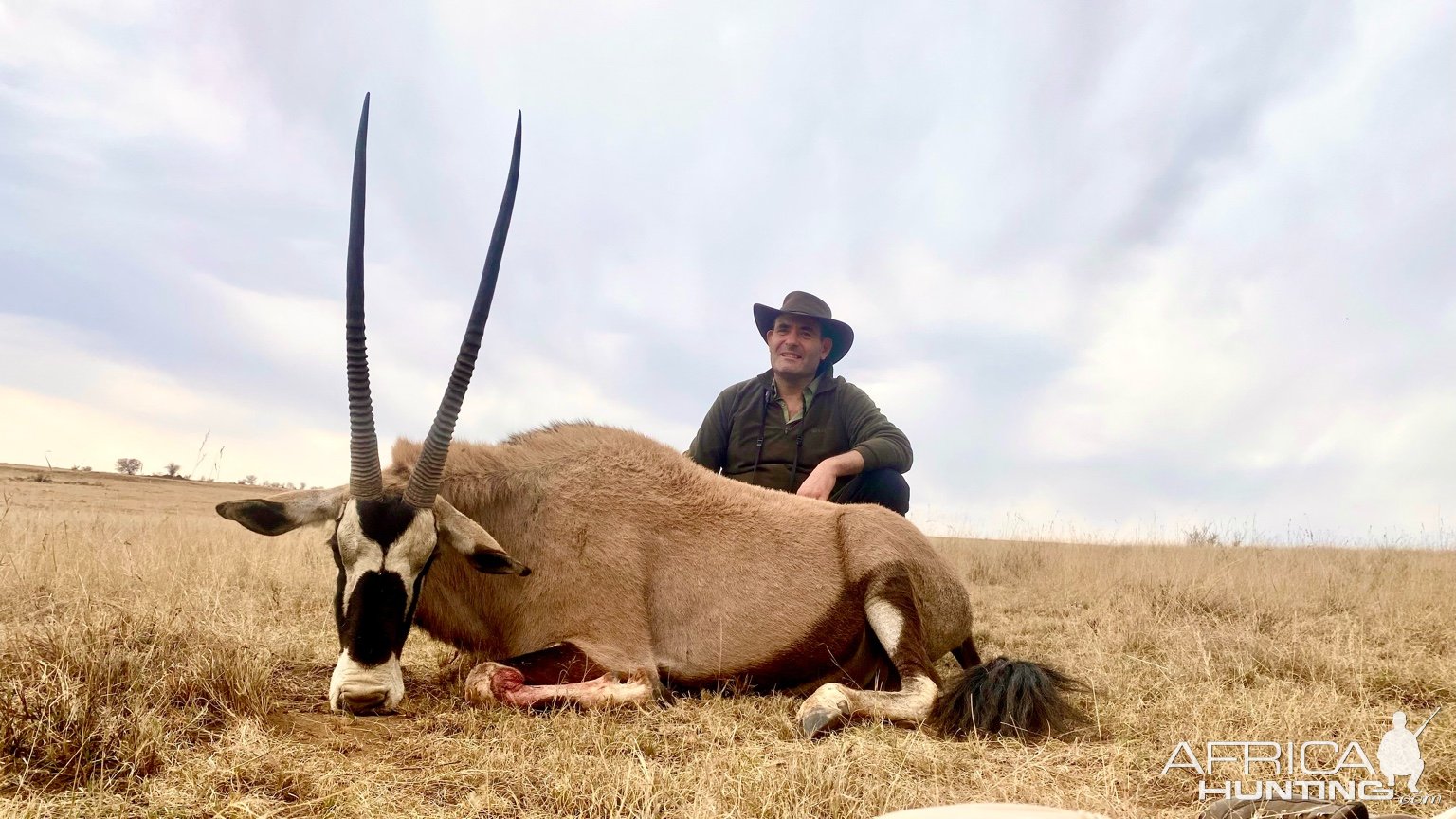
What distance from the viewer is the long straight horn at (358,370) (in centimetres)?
384

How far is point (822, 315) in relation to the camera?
738 cm

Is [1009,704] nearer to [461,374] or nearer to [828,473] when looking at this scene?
[828,473]

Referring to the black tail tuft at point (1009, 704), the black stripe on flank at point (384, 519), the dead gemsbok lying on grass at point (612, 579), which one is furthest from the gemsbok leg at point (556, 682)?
the black tail tuft at point (1009, 704)

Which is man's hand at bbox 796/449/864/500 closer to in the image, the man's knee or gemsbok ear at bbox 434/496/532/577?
the man's knee

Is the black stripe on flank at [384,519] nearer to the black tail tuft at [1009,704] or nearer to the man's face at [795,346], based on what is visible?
the black tail tuft at [1009,704]

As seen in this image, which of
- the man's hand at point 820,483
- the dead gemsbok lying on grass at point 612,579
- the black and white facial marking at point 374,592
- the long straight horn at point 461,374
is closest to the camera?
the black and white facial marking at point 374,592

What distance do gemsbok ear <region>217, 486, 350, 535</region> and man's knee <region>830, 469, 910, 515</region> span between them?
3727mm

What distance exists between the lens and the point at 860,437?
6809mm

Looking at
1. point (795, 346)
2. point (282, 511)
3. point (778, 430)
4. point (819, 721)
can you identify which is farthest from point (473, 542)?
point (795, 346)

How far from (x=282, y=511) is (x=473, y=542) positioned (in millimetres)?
912

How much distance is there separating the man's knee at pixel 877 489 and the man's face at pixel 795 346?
122 cm

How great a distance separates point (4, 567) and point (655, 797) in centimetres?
682

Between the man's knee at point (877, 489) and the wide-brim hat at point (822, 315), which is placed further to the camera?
the wide-brim hat at point (822, 315)

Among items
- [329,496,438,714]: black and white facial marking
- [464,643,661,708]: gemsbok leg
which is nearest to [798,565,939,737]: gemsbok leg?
[464,643,661,708]: gemsbok leg
